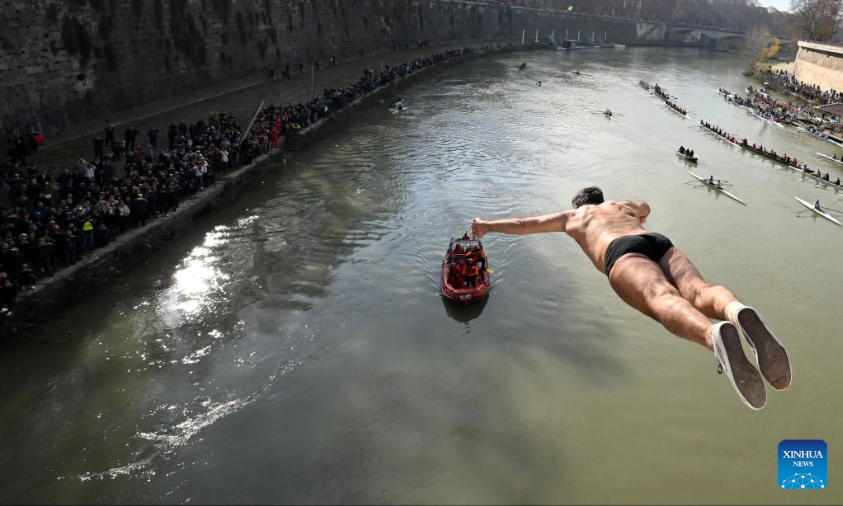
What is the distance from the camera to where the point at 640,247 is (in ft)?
13.6

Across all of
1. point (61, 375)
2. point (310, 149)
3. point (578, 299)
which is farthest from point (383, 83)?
point (61, 375)

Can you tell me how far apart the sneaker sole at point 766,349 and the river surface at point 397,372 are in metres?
5.64

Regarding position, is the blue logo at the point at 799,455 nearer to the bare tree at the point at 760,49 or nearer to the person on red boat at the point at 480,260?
the person on red boat at the point at 480,260

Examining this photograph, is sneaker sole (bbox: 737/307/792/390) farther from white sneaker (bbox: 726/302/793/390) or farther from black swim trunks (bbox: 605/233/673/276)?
black swim trunks (bbox: 605/233/673/276)

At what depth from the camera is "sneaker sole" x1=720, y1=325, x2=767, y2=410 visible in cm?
321

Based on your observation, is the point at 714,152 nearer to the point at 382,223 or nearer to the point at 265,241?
the point at 382,223

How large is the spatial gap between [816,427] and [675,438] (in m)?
2.73

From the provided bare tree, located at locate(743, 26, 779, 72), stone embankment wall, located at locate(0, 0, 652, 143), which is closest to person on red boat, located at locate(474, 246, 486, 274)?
stone embankment wall, located at locate(0, 0, 652, 143)

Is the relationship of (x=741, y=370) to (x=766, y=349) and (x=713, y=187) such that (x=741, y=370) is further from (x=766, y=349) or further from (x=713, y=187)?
(x=713, y=187)

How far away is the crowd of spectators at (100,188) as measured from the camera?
1088 cm

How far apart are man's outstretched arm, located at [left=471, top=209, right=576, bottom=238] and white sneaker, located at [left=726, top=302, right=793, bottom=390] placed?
1.74 metres

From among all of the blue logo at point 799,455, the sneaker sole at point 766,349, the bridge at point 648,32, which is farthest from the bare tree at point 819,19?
the sneaker sole at point 766,349

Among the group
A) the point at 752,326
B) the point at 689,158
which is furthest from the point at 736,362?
the point at 689,158

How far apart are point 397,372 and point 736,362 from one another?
27.2ft
